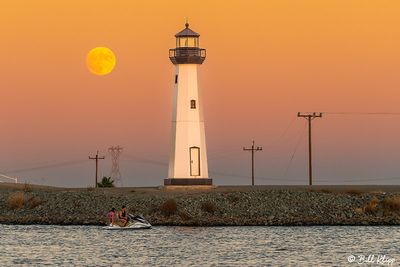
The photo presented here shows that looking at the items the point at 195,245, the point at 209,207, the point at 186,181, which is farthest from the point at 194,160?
the point at 195,245

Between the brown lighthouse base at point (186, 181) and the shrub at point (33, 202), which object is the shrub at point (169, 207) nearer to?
the brown lighthouse base at point (186, 181)

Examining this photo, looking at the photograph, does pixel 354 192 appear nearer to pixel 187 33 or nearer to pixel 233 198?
pixel 233 198

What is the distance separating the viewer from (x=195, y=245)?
245 ft

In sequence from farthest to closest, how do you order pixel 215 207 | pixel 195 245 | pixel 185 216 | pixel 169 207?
pixel 215 207 < pixel 169 207 < pixel 185 216 < pixel 195 245

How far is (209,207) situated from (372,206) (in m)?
12.6

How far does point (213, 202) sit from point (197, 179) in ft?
31.4

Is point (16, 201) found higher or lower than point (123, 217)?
higher

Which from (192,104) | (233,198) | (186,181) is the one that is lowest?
(233,198)

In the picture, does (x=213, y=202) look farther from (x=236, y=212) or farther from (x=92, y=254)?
(x=92, y=254)

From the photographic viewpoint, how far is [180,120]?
103 meters

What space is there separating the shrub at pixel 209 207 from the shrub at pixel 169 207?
211 centimetres

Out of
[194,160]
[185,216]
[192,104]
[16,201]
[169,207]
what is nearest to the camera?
[185,216]

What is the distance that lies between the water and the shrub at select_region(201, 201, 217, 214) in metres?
6.28

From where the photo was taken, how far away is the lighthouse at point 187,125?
102500 mm
